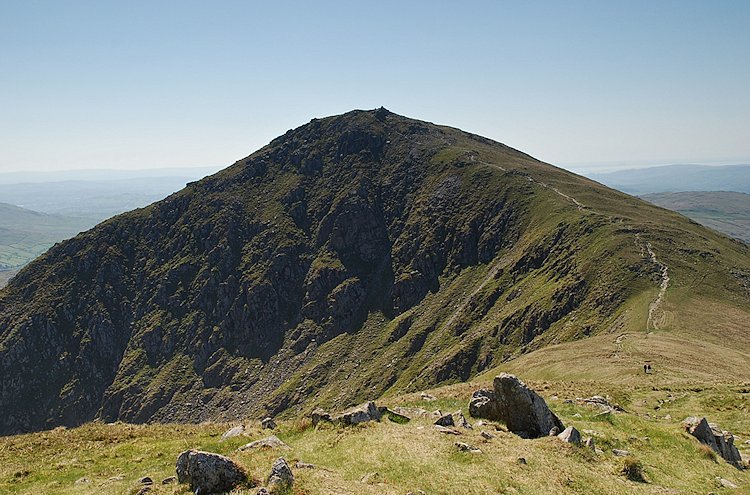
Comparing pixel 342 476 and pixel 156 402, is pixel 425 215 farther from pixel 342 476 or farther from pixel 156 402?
pixel 342 476

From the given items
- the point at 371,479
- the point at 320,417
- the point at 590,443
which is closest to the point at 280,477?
the point at 371,479

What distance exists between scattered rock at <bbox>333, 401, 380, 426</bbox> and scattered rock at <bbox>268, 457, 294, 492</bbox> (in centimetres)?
923

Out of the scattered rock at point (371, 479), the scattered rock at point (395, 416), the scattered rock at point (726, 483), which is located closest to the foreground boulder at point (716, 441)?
the scattered rock at point (726, 483)

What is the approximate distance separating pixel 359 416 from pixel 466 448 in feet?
25.1

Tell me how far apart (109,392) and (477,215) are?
506 feet

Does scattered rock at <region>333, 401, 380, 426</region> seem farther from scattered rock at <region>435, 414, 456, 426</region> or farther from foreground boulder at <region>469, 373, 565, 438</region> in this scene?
foreground boulder at <region>469, 373, 565, 438</region>

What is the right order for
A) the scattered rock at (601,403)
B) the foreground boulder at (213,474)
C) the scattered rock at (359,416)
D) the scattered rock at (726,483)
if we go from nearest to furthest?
the foreground boulder at (213,474) → the scattered rock at (726,483) → the scattered rock at (359,416) → the scattered rock at (601,403)

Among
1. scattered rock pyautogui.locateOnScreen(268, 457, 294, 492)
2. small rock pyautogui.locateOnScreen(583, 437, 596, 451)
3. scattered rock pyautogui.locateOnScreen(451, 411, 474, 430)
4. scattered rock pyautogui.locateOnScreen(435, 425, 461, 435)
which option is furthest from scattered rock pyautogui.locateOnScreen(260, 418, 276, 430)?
small rock pyautogui.locateOnScreen(583, 437, 596, 451)

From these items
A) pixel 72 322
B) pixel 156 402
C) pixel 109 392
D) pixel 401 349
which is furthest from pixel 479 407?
pixel 72 322

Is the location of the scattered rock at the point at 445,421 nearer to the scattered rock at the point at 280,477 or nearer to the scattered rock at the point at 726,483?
the scattered rock at the point at 280,477

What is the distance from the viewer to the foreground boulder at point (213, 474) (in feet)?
61.4

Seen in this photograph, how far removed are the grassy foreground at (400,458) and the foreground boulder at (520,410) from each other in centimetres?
175

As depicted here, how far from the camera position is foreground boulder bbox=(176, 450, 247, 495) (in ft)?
61.4

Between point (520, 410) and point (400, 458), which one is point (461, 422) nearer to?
point (520, 410)
